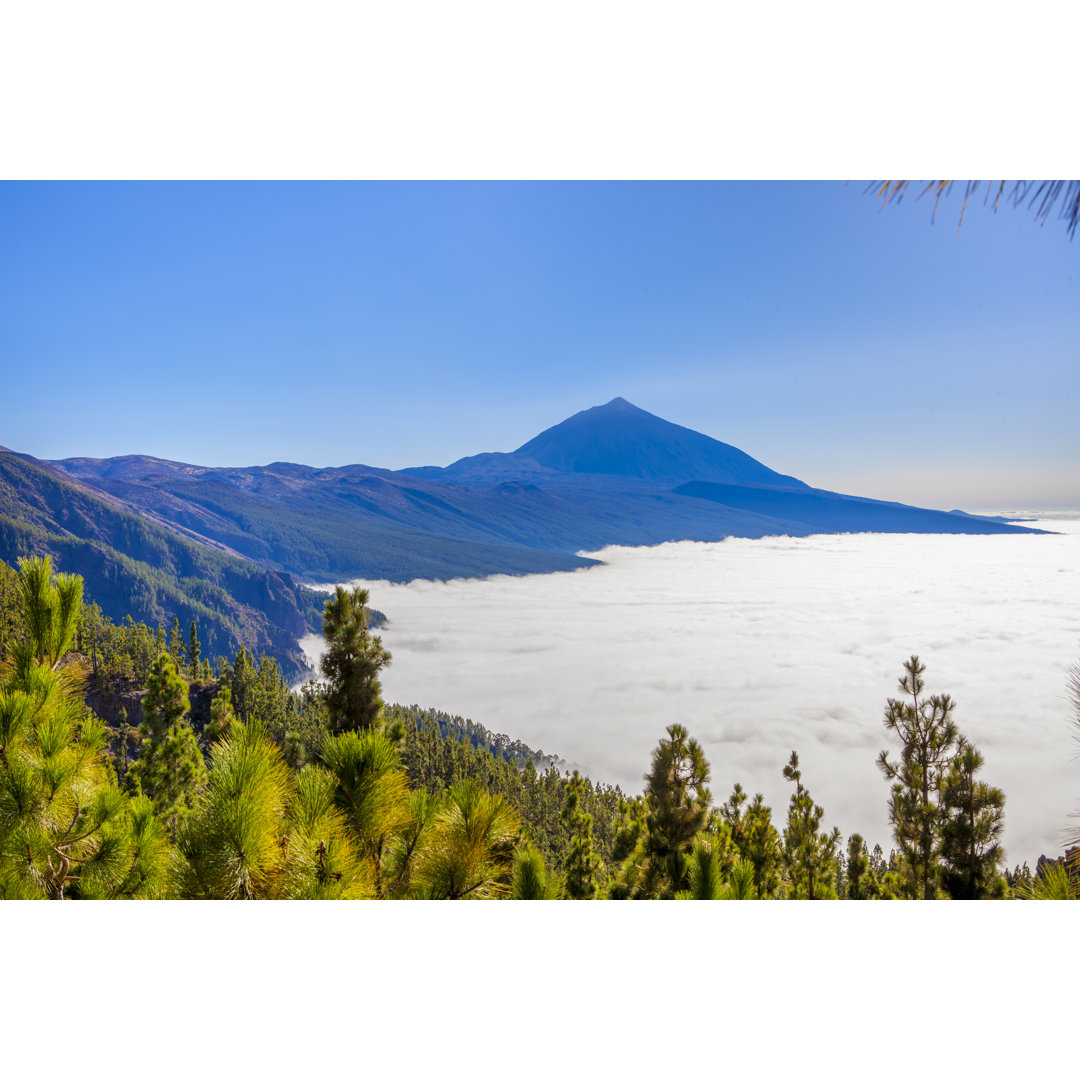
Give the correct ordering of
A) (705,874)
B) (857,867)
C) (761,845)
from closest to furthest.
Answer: (705,874) < (857,867) < (761,845)

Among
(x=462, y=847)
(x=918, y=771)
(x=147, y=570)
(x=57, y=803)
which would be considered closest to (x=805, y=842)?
(x=918, y=771)

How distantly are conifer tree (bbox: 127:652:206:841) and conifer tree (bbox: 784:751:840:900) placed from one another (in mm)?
9476

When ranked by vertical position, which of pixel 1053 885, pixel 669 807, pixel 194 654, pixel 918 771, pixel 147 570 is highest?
pixel 147 570

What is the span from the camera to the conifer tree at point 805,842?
17.6 feet

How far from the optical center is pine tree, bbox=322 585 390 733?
4070 millimetres

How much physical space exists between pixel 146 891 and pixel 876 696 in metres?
79.0

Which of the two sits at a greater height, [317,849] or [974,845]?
[317,849]

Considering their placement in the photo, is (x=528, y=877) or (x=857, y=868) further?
(x=857, y=868)

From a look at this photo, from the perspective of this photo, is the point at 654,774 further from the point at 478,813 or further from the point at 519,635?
the point at 519,635

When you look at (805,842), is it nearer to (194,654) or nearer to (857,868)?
(857,868)

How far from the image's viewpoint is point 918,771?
12.3 feet

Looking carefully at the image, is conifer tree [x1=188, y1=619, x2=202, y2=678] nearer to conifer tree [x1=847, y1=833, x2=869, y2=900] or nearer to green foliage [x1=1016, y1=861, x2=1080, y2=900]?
conifer tree [x1=847, y1=833, x2=869, y2=900]

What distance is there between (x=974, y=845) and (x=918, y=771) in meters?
0.89

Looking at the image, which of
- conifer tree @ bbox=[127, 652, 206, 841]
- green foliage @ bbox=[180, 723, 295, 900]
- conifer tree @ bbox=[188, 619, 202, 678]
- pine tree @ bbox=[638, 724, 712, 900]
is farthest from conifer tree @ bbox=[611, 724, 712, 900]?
conifer tree @ bbox=[188, 619, 202, 678]
